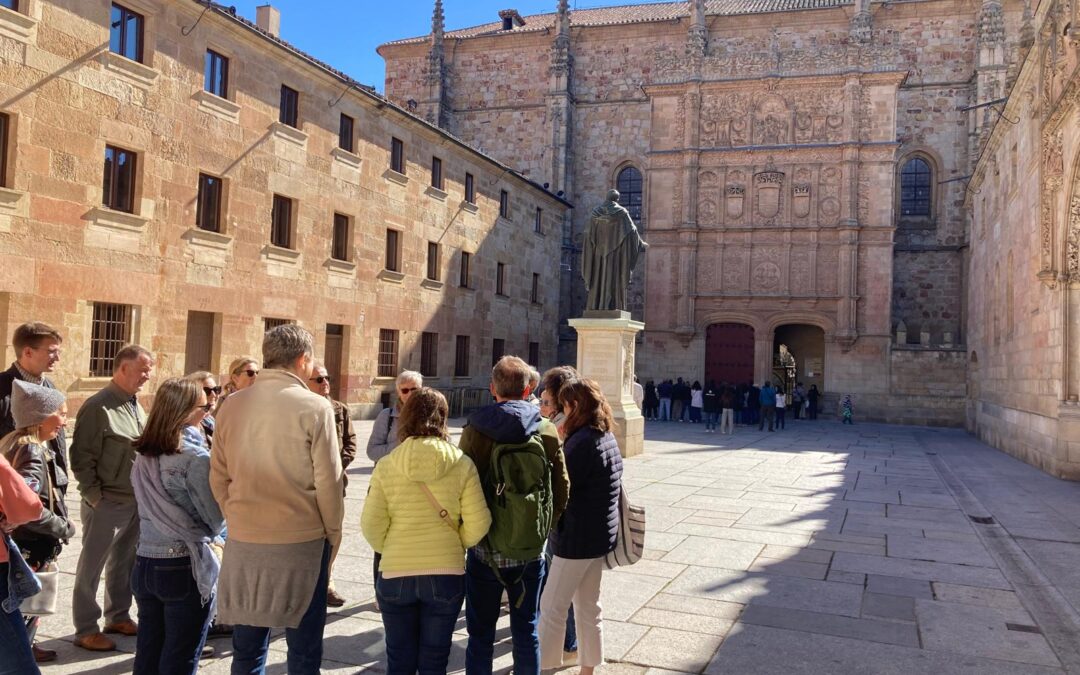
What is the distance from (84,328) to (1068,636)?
46.4ft

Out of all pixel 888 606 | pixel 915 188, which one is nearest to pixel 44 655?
pixel 888 606

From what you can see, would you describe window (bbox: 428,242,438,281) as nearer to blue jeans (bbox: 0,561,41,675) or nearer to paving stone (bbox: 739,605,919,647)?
paving stone (bbox: 739,605,919,647)

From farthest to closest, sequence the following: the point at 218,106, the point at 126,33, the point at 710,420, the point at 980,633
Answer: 1. the point at 710,420
2. the point at 218,106
3. the point at 126,33
4. the point at 980,633

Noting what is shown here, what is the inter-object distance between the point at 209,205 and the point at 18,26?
4.82 meters

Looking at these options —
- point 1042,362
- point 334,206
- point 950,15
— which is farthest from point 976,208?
point 334,206

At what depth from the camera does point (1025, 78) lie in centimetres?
1611

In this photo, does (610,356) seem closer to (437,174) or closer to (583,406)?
(583,406)

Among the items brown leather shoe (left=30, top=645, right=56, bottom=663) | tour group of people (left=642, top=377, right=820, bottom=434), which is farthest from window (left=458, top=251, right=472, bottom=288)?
brown leather shoe (left=30, top=645, right=56, bottom=663)

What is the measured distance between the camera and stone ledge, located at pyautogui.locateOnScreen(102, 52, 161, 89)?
563 inches

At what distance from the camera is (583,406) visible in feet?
14.3

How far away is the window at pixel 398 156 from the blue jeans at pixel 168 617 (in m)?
20.1

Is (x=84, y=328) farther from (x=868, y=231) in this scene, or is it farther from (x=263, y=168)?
(x=868, y=231)

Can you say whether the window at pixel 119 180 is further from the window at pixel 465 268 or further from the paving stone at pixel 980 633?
the paving stone at pixel 980 633

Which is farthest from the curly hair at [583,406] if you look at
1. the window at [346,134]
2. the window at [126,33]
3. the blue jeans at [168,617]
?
the window at [346,134]
